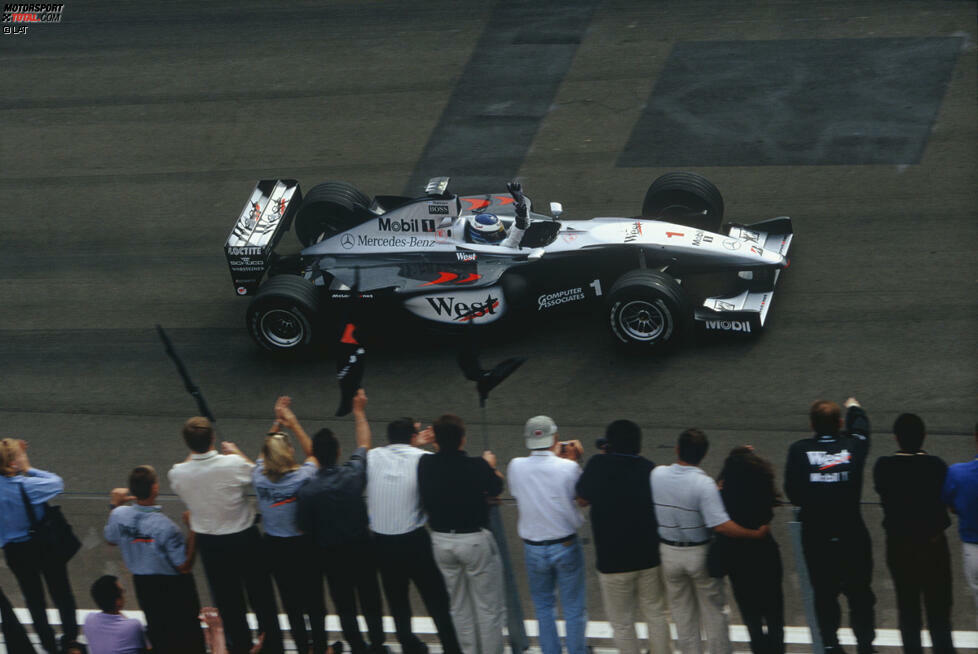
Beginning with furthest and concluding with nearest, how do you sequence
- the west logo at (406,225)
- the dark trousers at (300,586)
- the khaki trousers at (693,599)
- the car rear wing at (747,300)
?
the west logo at (406,225) → the car rear wing at (747,300) → the dark trousers at (300,586) → the khaki trousers at (693,599)

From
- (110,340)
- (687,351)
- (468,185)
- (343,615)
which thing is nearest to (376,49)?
(468,185)

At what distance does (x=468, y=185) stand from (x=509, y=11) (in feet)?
18.5

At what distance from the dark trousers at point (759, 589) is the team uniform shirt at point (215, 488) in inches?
116

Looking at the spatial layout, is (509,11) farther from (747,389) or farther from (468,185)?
(747,389)

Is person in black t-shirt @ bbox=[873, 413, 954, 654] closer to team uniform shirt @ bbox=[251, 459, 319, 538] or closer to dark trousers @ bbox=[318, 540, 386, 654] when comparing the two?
dark trousers @ bbox=[318, 540, 386, 654]

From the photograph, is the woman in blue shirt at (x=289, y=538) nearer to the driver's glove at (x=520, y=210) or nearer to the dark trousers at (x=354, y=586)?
the dark trousers at (x=354, y=586)

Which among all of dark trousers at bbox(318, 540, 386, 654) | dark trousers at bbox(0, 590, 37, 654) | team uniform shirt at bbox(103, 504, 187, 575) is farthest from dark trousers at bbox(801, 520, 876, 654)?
dark trousers at bbox(0, 590, 37, 654)

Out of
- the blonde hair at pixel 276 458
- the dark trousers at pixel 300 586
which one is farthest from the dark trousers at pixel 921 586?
the blonde hair at pixel 276 458

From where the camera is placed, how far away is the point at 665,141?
16234 mm

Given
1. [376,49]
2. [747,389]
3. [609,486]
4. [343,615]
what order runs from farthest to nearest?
[376,49], [747,389], [343,615], [609,486]

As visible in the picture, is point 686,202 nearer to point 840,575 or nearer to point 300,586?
point 840,575

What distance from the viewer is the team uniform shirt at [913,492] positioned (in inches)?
292

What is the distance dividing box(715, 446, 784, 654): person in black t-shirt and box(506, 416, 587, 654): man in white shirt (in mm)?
878

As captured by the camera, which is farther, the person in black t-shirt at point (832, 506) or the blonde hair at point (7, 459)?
the blonde hair at point (7, 459)
